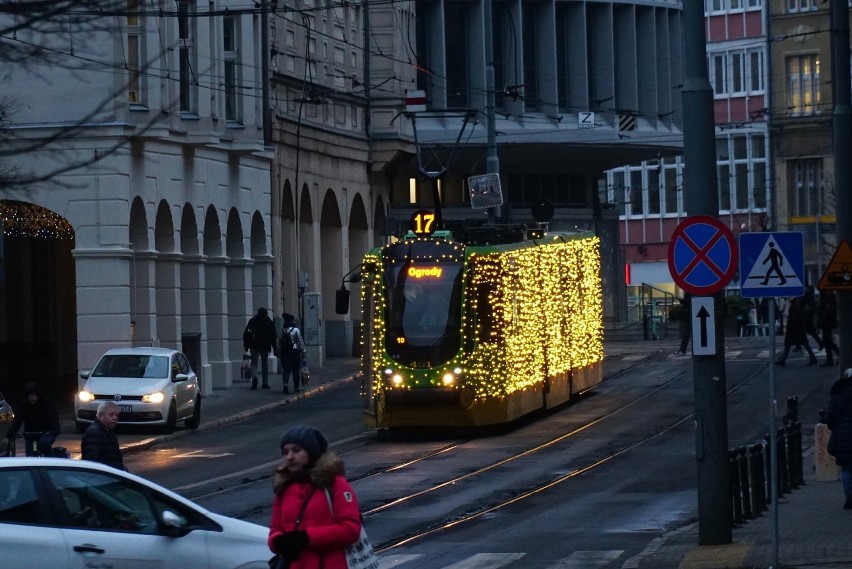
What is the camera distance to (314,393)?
43.8 m

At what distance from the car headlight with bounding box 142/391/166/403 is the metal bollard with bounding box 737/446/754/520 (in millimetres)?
15710

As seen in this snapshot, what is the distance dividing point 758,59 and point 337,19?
39742 mm

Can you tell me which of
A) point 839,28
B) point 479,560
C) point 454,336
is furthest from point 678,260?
point 454,336

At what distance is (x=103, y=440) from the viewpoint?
17719 mm

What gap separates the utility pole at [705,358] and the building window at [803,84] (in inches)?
2659

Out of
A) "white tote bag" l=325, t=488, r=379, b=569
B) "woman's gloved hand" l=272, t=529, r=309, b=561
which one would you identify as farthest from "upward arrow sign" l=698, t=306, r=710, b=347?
"woman's gloved hand" l=272, t=529, r=309, b=561

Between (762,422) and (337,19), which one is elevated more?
(337,19)

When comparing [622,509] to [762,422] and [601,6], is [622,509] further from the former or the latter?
[601,6]

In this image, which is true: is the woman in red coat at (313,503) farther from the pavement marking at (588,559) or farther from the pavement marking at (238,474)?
the pavement marking at (238,474)

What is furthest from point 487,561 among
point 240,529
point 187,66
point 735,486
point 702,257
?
point 187,66

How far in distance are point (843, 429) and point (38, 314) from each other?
33976 millimetres

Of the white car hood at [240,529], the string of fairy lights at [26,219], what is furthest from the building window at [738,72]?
the white car hood at [240,529]

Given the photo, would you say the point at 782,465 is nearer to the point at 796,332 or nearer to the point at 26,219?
the point at 796,332

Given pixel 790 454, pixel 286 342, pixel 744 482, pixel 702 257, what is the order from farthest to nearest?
pixel 286 342 → pixel 790 454 → pixel 744 482 → pixel 702 257
